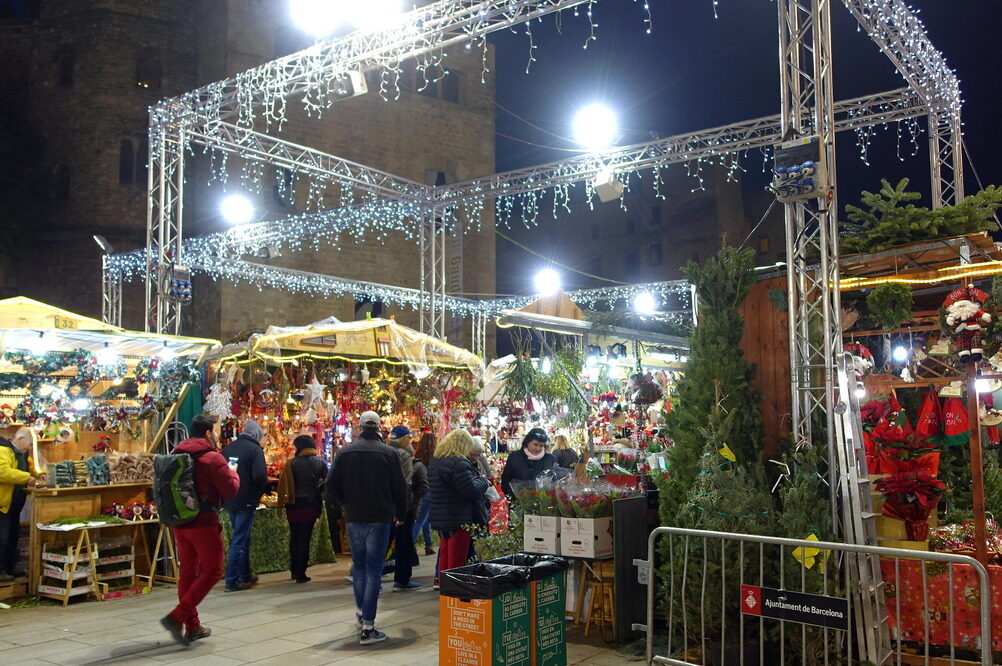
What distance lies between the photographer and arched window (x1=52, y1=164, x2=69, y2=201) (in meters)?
25.0

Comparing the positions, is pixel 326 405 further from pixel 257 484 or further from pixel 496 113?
pixel 496 113

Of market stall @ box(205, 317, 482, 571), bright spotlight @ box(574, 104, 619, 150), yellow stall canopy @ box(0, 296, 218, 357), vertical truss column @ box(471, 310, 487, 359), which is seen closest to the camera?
yellow stall canopy @ box(0, 296, 218, 357)

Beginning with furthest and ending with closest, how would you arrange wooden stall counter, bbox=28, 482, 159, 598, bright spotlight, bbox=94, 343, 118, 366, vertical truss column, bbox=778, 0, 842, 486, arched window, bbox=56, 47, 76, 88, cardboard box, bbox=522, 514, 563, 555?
arched window, bbox=56, 47, 76, 88 < bright spotlight, bbox=94, 343, 118, 366 < wooden stall counter, bbox=28, 482, 159, 598 < cardboard box, bbox=522, 514, 563, 555 < vertical truss column, bbox=778, 0, 842, 486

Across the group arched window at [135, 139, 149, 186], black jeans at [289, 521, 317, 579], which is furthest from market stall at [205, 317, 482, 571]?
arched window at [135, 139, 149, 186]

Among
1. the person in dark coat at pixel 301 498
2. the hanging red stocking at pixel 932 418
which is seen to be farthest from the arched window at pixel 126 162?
the hanging red stocking at pixel 932 418

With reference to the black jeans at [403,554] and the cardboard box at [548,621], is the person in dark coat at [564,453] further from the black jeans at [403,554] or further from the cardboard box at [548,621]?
the cardboard box at [548,621]

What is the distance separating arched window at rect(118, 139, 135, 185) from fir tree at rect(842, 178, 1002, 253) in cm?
2324

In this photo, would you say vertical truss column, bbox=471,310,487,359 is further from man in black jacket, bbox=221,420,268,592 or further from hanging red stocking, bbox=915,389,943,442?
hanging red stocking, bbox=915,389,943,442

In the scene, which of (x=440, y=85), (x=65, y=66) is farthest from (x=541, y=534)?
(x=65, y=66)

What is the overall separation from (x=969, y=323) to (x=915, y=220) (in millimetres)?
1253

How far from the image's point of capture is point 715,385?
5746 mm

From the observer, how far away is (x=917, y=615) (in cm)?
521

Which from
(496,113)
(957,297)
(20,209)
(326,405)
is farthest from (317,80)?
(496,113)

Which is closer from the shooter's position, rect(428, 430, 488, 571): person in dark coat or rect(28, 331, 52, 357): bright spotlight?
rect(428, 430, 488, 571): person in dark coat
